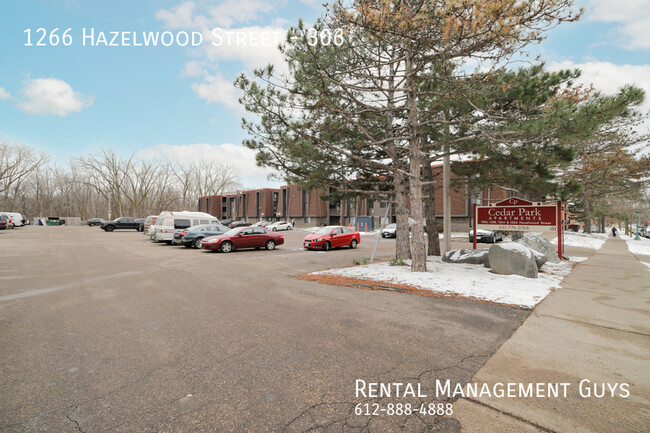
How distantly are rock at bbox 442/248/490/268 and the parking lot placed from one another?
4738mm

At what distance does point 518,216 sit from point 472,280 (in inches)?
189

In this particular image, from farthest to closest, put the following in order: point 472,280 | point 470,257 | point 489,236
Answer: point 489,236 → point 470,257 → point 472,280

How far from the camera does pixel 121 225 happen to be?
37500mm

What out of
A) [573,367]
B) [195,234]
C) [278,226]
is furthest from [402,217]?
[278,226]

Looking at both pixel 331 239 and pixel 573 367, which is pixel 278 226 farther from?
pixel 573 367

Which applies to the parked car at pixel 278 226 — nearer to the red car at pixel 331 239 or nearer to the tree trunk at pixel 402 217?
the red car at pixel 331 239

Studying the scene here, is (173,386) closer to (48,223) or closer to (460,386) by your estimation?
(460,386)

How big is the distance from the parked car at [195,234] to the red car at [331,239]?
5.75 metres

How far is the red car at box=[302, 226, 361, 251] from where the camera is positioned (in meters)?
17.6

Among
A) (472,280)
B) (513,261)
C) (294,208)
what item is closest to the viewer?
(472,280)

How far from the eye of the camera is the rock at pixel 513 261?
823 cm

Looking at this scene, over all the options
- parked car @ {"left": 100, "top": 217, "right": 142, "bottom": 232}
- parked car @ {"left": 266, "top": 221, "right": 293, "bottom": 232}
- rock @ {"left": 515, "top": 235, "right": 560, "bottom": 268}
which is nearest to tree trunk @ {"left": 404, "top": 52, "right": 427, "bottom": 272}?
rock @ {"left": 515, "top": 235, "right": 560, "bottom": 268}

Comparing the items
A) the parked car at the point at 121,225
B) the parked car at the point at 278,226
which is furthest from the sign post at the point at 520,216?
the parked car at the point at 121,225

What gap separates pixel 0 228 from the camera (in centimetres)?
3262
